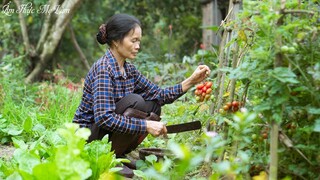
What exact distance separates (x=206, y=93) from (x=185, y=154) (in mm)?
1574

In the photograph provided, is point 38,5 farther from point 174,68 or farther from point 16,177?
point 16,177

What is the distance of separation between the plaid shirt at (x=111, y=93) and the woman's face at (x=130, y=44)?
0.09m

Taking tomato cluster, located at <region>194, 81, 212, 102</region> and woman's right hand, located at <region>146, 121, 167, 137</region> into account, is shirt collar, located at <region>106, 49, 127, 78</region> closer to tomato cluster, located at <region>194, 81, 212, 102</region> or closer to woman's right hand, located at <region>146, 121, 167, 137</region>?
woman's right hand, located at <region>146, 121, 167, 137</region>

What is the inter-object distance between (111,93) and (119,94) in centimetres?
20

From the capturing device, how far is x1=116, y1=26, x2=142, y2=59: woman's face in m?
3.68

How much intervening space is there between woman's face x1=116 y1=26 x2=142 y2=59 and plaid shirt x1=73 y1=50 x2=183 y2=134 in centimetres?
9

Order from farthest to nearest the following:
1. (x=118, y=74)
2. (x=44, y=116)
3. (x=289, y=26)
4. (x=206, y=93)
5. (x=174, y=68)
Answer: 1. (x=174, y=68)
2. (x=44, y=116)
3. (x=118, y=74)
4. (x=206, y=93)
5. (x=289, y=26)

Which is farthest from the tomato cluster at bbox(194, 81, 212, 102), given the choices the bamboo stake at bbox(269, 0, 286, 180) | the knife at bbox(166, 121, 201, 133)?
the bamboo stake at bbox(269, 0, 286, 180)

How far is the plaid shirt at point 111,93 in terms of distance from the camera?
11.4 feet

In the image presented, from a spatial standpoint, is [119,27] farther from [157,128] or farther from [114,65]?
[157,128]

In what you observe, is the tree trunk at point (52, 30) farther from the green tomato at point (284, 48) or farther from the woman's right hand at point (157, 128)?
the green tomato at point (284, 48)

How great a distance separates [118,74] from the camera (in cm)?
371

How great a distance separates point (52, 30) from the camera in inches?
297

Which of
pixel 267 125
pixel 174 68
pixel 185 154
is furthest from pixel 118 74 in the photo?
pixel 174 68
